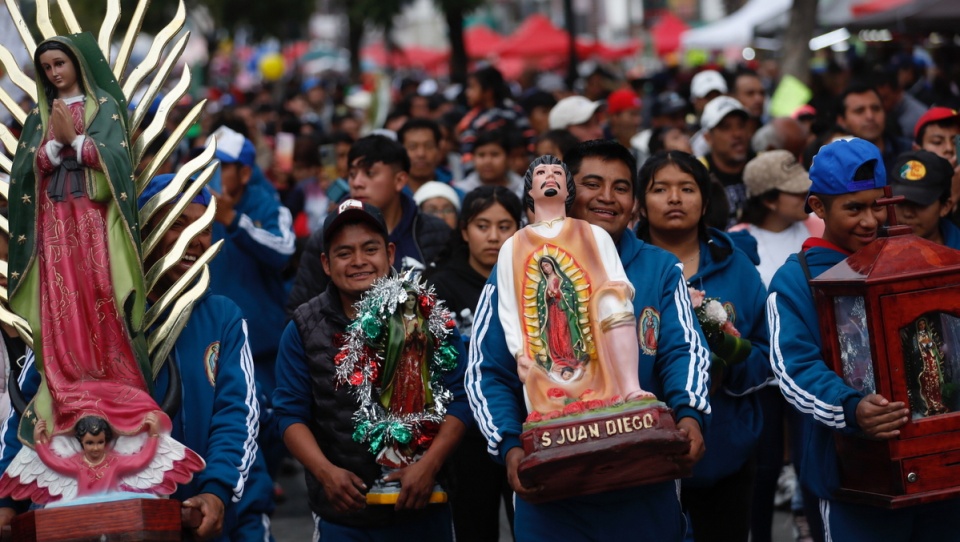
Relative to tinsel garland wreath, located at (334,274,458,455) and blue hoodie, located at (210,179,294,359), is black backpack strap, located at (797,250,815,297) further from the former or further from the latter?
blue hoodie, located at (210,179,294,359)

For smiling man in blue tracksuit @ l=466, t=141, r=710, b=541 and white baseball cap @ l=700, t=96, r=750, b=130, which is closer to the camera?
smiling man in blue tracksuit @ l=466, t=141, r=710, b=541

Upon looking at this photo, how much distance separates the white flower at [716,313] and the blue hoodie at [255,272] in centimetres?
304

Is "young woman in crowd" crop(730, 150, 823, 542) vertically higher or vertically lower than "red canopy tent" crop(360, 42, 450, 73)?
lower

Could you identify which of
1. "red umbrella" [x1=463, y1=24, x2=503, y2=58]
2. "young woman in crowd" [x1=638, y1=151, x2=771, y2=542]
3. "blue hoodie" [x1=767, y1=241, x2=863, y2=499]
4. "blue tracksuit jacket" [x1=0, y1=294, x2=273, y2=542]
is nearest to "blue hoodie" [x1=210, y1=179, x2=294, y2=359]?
"blue tracksuit jacket" [x1=0, y1=294, x2=273, y2=542]

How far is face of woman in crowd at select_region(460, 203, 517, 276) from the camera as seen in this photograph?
21.6ft

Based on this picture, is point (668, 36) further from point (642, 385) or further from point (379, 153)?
point (642, 385)

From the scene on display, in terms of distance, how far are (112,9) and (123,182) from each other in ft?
2.37

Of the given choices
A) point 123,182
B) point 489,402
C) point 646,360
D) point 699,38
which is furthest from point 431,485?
point 699,38

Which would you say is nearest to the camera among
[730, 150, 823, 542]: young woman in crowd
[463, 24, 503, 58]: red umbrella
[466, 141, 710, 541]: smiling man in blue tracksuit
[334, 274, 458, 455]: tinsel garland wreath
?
[466, 141, 710, 541]: smiling man in blue tracksuit

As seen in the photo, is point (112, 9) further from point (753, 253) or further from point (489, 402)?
point (753, 253)

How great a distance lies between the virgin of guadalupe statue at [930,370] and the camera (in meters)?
4.70

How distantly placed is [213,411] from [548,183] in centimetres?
148

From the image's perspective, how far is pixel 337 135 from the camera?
478 inches

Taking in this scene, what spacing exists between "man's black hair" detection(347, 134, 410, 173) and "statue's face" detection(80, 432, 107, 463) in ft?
11.1
